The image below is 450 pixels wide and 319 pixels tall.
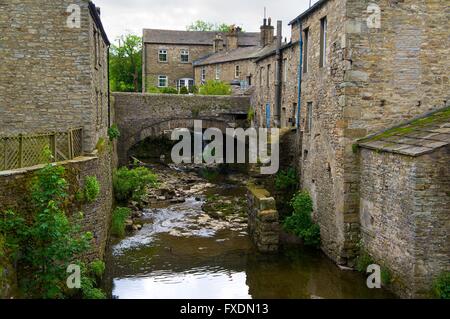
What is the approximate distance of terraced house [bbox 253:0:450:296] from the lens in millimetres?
9883

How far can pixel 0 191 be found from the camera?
27.8 ft

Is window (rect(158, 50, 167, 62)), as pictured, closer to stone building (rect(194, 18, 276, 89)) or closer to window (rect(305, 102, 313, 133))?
stone building (rect(194, 18, 276, 89))

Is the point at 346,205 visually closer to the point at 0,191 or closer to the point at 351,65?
the point at 351,65

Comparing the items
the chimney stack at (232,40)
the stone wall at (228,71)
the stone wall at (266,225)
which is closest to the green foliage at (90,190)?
the stone wall at (266,225)

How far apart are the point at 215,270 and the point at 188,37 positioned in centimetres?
3694

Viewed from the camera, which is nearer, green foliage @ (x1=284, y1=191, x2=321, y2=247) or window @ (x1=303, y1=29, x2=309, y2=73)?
green foliage @ (x1=284, y1=191, x2=321, y2=247)

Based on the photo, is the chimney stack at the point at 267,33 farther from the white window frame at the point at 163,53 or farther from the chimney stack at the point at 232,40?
the white window frame at the point at 163,53

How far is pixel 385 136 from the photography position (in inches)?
468

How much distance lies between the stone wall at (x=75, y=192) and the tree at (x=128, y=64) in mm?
32557

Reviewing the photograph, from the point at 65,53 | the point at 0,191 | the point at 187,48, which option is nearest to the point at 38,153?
the point at 0,191

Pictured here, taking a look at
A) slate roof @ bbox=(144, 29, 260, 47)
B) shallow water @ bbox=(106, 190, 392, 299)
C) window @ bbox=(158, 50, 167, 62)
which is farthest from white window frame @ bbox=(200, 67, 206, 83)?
shallow water @ bbox=(106, 190, 392, 299)

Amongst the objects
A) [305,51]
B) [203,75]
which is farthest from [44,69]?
[203,75]

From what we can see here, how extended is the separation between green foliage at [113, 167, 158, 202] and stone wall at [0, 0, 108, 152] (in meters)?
5.36

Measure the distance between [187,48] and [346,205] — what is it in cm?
3583
